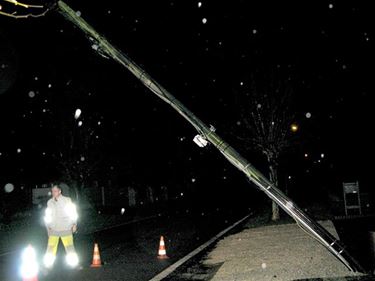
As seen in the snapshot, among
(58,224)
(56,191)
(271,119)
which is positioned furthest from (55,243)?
(271,119)

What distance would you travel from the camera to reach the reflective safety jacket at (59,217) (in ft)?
32.7

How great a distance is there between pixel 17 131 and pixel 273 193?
2272 centimetres

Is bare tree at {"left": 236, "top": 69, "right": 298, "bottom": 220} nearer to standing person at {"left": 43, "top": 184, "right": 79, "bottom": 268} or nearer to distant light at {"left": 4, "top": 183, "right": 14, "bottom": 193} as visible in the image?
standing person at {"left": 43, "top": 184, "right": 79, "bottom": 268}

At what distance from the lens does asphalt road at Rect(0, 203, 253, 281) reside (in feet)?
34.7

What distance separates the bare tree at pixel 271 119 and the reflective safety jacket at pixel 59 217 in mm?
11490

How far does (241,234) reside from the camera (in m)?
15.9

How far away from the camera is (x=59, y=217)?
9992 millimetres

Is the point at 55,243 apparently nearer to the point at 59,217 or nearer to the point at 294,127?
the point at 59,217

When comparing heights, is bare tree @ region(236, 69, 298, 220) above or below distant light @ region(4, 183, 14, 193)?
above

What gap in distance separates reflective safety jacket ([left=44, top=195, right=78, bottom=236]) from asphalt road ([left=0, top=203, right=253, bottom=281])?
0.98 meters

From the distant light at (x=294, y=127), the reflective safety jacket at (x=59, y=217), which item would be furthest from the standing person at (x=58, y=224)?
the distant light at (x=294, y=127)

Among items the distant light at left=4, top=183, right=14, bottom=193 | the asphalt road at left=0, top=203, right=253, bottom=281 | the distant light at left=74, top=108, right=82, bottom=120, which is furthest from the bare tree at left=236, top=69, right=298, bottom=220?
the distant light at left=4, top=183, right=14, bottom=193

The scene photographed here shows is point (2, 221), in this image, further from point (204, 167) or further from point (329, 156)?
point (204, 167)

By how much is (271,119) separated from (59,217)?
12.1 metres
